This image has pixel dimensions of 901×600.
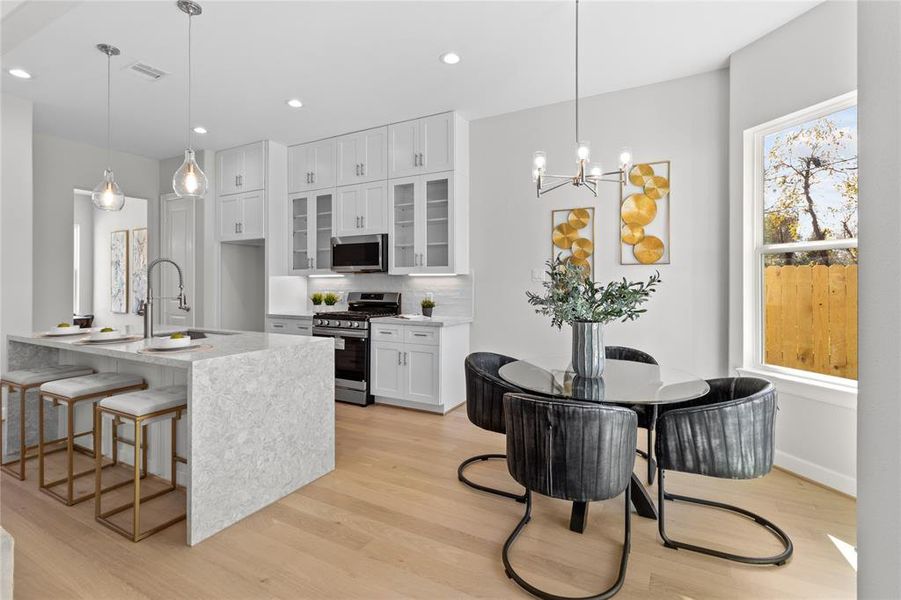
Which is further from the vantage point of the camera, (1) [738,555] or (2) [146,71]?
(2) [146,71]

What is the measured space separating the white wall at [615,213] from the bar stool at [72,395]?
3014 mm

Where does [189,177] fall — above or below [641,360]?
above

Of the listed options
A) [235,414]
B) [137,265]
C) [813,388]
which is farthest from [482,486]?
[137,265]

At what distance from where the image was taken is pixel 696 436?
197 cm

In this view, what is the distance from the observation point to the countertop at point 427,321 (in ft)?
13.8

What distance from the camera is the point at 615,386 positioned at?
213cm

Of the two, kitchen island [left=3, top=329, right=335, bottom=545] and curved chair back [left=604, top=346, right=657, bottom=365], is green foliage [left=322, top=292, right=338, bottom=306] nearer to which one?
kitchen island [left=3, top=329, right=335, bottom=545]

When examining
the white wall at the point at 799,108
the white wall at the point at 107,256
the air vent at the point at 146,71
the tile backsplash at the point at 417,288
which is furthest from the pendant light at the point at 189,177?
the white wall at the point at 107,256

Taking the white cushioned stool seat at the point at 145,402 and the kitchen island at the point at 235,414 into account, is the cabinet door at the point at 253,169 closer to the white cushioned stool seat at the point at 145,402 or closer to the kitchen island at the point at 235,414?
the kitchen island at the point at 235,414

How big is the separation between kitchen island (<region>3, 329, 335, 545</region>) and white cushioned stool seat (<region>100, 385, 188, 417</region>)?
0.18 metres

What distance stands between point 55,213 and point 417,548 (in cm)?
574

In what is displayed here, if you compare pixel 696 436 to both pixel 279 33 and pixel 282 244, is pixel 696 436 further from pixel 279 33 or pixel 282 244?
pixel 282 244

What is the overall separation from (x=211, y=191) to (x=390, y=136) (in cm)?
269

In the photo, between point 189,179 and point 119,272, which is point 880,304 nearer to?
point 189,179
